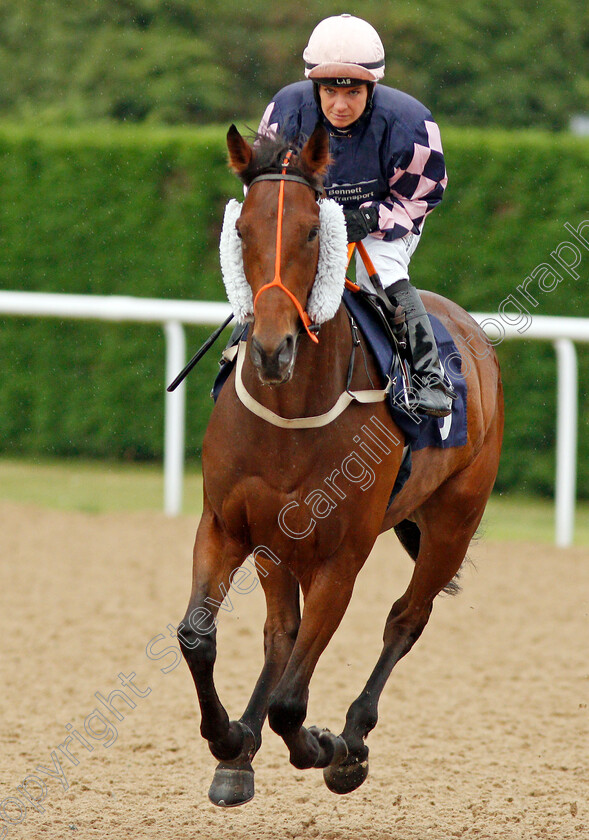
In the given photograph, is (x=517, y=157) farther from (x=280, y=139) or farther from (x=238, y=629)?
(x=280, y=139)

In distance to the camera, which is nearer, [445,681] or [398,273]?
[398,273]

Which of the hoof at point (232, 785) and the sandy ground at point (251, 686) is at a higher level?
the hoof at point (232, 785)

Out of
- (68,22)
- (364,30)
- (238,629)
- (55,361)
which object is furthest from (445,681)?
(68,22)

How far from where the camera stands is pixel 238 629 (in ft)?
23.0

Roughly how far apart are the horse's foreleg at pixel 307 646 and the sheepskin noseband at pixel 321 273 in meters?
0.82

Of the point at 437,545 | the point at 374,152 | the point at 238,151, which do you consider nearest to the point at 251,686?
the point at 437,545

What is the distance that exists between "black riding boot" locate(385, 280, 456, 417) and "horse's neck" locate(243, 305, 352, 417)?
0.40 meters

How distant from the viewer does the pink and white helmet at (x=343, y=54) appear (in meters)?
3.88

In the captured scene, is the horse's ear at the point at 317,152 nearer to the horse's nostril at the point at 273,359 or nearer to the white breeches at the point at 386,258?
the horse's nostril at the point at 273,359

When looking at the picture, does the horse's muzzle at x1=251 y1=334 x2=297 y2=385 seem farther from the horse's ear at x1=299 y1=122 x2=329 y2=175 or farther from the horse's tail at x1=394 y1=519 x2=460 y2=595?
the horse's tail at x1=394 y1=519 x2=460 y2=595

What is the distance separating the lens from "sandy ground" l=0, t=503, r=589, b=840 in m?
4.46

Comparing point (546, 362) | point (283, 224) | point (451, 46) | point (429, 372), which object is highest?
point (283, 224)

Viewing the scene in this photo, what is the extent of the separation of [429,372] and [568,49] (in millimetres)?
12330

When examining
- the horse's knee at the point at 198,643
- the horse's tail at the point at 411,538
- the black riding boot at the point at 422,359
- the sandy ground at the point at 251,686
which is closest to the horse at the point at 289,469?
the horse's knee at the point at 198,643
